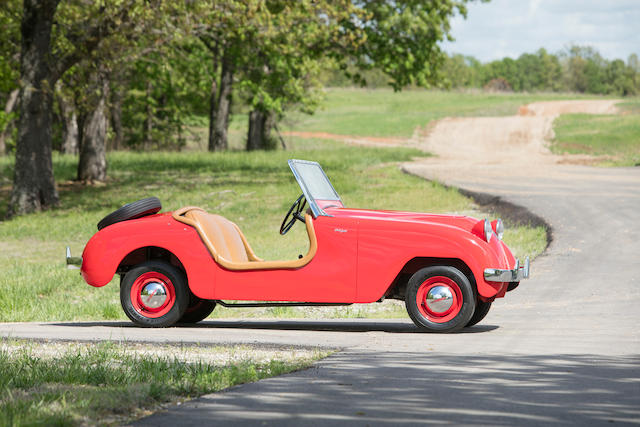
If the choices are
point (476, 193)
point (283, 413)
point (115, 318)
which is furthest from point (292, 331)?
point (476, 193)

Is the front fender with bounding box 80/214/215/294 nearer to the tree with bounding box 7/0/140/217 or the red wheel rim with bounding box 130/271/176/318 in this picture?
the red wheel rim with bounding box 130/271/176/318

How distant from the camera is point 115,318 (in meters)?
11.9

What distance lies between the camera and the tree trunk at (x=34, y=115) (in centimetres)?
2655

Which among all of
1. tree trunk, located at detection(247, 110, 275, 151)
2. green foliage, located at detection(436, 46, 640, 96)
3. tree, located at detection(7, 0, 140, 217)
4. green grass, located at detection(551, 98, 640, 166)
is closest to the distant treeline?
green foliage, located at detection(436, 46, 640, 96)

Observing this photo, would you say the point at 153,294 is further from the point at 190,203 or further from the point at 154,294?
the point at 190,203

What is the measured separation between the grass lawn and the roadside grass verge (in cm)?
421

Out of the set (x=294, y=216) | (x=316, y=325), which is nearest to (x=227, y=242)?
(x=294, y=216)

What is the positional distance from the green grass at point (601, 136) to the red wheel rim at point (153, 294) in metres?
28.9

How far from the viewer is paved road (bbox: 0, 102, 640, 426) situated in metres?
5.16

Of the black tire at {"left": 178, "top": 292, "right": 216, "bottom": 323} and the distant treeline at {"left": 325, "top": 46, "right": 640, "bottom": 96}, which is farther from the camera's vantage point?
the distant treeline at {"left": 325, "top": 46, "right": 640, "bottom": 96}

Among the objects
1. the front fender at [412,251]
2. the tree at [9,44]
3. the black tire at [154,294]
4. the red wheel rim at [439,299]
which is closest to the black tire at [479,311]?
the front fender at [412,251]

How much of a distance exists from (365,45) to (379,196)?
8.37 metres

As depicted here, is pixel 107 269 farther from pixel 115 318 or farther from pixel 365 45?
pixel 365 45

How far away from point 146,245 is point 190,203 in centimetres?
1698
